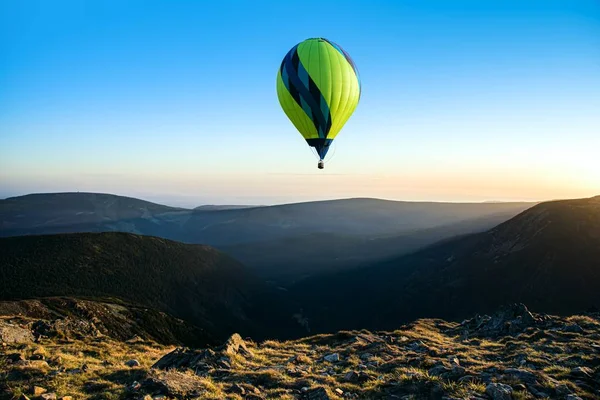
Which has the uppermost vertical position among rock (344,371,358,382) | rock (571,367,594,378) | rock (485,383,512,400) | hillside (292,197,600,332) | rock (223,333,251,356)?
rock (485,383,512,400)

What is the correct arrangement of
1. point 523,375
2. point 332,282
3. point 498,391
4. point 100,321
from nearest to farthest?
point 498,391 < point 523,375 < point 100,321 < point 332,282

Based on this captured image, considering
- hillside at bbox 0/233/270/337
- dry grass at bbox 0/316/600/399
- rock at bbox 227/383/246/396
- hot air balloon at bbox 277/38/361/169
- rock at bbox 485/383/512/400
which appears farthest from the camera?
hillside at bbox 0/233/270/337

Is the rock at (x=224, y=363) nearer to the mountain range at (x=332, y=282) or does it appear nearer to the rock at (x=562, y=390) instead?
the rock at (x=562, y=390)

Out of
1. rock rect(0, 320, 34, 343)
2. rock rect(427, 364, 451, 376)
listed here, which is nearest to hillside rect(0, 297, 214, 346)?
rock rect(0, 320, 34, 343)

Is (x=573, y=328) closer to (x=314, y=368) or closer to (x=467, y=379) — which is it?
(x=467, y=379)

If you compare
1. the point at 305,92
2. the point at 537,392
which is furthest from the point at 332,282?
the point at 537,392

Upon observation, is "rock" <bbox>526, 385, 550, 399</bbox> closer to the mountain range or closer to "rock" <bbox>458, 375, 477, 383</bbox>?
"rock" <bbox>458, 375, 477, 383</bbox>
